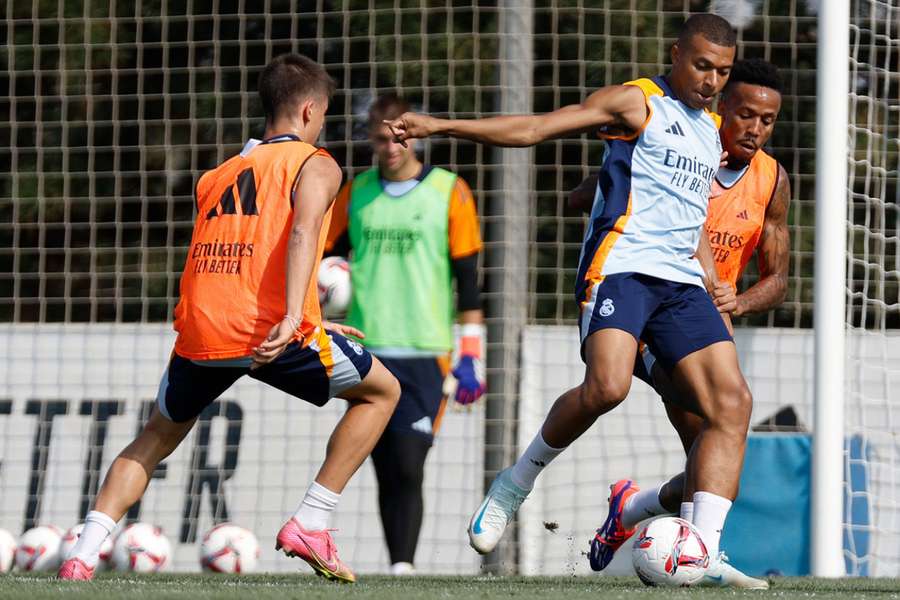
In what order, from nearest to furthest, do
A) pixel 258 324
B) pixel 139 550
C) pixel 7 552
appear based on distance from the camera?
pixel 258 324 → pixel 139 550 → pixel 7 552

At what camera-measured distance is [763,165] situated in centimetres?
638

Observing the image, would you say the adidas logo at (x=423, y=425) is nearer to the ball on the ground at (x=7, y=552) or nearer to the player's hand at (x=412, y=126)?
the ball on the ground at (x=7, y=552)

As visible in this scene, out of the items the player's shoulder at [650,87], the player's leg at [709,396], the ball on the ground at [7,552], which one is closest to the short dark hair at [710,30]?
the player's shoulder at [650,87]

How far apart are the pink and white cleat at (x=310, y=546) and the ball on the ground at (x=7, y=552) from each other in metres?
2.74

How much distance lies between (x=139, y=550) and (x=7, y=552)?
2.36 feet

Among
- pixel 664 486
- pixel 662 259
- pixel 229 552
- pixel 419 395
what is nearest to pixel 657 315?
pixel 662 259

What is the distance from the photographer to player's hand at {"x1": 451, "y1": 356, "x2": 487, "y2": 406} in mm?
7738

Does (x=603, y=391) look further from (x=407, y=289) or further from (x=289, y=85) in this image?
(x=407, y=289)

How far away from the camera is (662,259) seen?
560 cm

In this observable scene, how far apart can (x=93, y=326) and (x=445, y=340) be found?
8.26 feet

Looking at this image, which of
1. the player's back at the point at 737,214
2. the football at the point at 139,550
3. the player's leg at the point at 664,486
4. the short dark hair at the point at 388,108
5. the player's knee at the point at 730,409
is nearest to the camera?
the player's knee at the point at 730,409

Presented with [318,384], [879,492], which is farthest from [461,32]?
[318,384]

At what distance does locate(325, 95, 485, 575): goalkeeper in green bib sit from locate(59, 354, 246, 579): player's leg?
1944 mm

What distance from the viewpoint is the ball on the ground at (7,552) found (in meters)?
7.71
